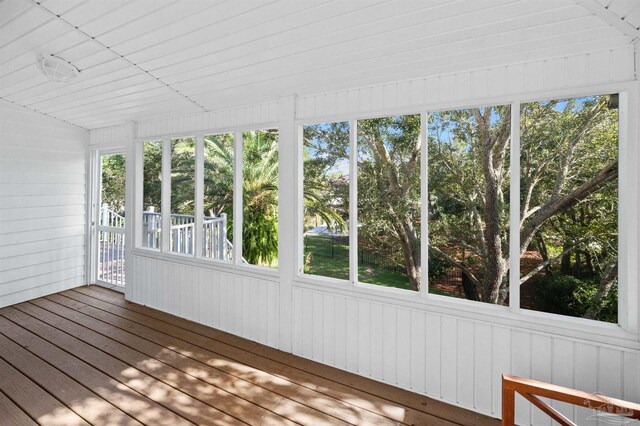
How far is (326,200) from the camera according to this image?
353 centimetres

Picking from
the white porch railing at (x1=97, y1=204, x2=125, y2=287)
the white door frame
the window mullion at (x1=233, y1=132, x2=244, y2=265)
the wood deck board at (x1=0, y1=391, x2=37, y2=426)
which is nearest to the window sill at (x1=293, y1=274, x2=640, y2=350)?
the window mullion at (x1=233, y1=132, x2=244, y2=265)

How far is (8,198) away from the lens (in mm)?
4352

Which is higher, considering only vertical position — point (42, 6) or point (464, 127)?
point (42, 6)

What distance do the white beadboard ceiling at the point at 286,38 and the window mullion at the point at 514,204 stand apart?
0.42 metres

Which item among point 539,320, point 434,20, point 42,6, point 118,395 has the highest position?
point 42,6

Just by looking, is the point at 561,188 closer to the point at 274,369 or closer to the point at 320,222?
the point at 320,222

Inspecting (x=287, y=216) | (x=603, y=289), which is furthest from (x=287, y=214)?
(x=603, y=289)

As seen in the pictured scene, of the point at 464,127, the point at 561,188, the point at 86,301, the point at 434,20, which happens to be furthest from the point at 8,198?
the point at 561,188

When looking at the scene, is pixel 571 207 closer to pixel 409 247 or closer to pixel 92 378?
pixel 409 247

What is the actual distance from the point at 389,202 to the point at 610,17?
2108mm

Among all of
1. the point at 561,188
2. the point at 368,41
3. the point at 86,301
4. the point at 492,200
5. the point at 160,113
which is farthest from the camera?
the point at 86,301

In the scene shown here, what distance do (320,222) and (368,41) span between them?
1805 millimetres

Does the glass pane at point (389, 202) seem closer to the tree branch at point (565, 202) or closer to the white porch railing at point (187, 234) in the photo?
the tree branch at point (565, 202)

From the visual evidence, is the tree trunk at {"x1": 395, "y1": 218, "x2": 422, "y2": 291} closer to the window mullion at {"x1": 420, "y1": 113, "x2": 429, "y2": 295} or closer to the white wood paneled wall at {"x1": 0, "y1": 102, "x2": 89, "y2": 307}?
the window mullion at {"x1": 420, "y1": 113, "x2": 429, "y2": 295}
